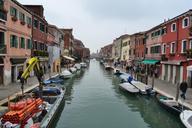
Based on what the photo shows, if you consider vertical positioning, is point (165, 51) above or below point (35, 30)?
below

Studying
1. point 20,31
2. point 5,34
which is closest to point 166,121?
point 5,34

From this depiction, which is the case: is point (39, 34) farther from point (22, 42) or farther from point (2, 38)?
point (2, 38)

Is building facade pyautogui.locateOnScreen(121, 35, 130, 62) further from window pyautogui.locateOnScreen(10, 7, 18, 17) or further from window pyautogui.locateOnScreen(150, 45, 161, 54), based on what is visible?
window pyautogui.locateOnScreen(10, 7, 18, 17)

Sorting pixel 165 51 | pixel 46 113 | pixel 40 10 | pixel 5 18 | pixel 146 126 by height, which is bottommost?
pixel 146 126

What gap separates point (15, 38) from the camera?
1070 inches

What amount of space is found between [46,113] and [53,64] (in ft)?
111

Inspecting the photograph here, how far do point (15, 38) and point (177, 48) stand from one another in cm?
1820

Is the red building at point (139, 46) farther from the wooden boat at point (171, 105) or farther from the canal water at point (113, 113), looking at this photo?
the wooden boat at point (171, 105)

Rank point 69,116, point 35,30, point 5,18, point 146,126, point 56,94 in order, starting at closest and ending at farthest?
point 146,126 < point 69,116 < point 56,94 < point 5,18 < point 35,30

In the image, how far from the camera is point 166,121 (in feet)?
54.4

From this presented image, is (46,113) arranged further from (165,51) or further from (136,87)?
(165,51)

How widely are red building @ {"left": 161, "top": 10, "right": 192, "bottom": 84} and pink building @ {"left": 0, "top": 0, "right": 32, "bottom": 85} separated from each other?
17035 millimetres

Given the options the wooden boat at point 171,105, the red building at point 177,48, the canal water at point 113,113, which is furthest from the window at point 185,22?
the wooden boat at point 171,105

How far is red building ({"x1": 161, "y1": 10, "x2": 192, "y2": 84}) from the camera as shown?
27172 mm
